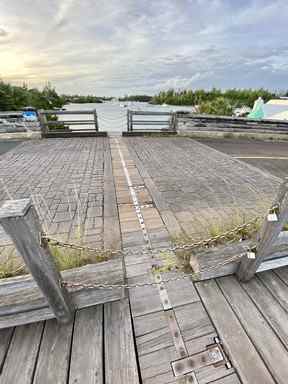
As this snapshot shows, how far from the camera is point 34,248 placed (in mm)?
1006

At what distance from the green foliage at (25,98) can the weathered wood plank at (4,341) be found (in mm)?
24406

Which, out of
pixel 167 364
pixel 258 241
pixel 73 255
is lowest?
pixel 167 364

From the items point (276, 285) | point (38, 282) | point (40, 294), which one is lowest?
point (276, 285)

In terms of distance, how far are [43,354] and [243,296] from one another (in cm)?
161

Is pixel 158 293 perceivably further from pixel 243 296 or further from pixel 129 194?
pixel 129 194

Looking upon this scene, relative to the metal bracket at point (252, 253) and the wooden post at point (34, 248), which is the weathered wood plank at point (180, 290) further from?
the wooden post at point (34, 248)

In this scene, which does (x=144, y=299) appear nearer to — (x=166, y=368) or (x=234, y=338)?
(x=166, y=368)

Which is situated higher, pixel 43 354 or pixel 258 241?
pixel 258 241

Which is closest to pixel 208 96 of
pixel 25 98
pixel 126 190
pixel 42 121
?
pixel 25 98

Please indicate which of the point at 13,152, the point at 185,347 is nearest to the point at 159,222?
the point at 185,347

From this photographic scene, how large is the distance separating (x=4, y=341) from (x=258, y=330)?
6.08ft

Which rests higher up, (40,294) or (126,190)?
(40,294)

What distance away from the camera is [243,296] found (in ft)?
5.45

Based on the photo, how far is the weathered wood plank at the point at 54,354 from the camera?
1.16m
